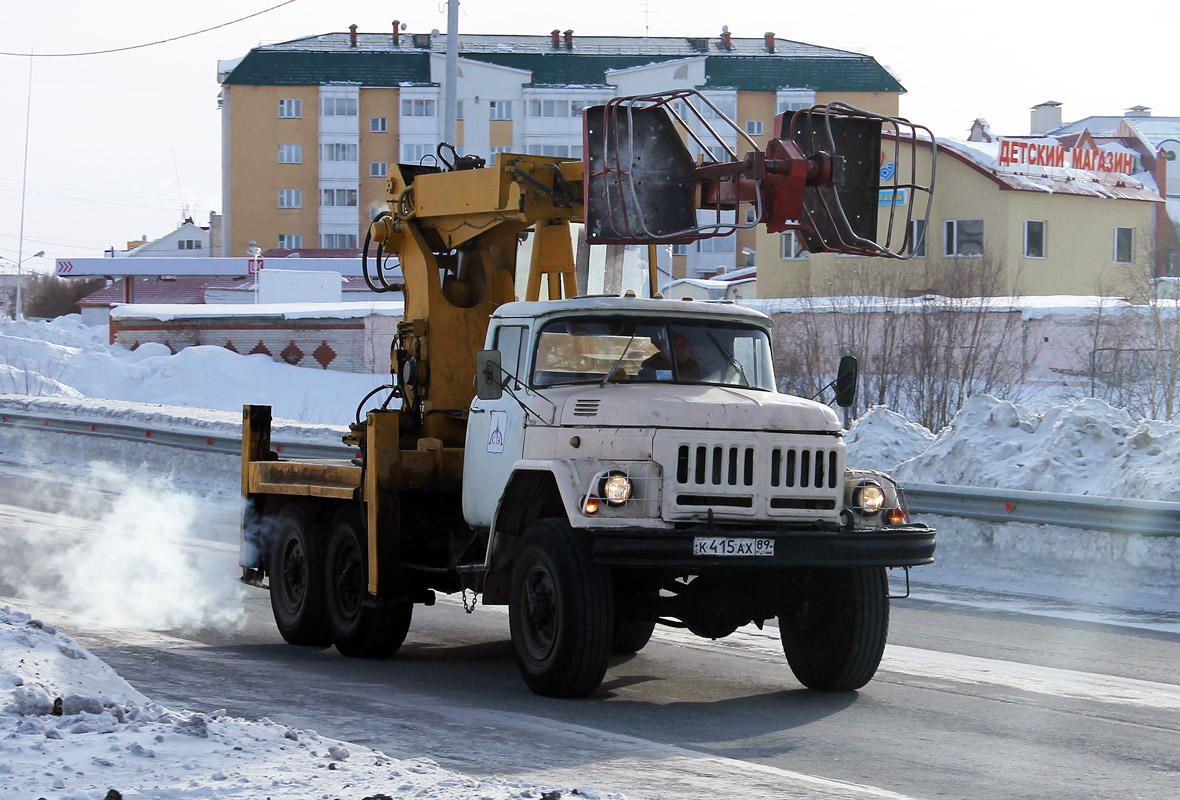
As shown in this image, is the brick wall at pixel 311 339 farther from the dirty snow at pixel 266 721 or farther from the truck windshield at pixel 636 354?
the truck windshield at pixel 636 354

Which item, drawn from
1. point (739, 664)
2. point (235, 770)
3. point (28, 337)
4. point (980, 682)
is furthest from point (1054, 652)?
point (28, 337)

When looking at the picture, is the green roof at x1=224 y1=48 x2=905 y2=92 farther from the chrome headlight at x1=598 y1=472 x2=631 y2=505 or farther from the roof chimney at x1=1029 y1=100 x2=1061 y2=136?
the chrome headlight at x1=598 y1=472 x2=631 y2=505

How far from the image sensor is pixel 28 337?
162 ft

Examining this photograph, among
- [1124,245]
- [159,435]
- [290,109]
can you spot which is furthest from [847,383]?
[290,109]

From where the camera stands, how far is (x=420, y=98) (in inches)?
3541

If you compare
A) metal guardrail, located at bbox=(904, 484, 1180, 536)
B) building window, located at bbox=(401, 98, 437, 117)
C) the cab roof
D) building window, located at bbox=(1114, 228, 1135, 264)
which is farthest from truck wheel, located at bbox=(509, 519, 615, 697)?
building window, located at bbox=(401, 98, 437, 117)

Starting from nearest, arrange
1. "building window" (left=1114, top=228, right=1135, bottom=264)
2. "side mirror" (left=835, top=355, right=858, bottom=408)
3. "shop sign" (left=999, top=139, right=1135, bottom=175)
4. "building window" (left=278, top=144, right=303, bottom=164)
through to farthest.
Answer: "side mirror" (left=835, top=355, right=858, bottom=408), "shop sign" (left=999, top=139, right=1135, bottom=175), "building window" (left=1114, top=228, right=1135, bottom=264), "building window" (left=278, top=144, right=303, bottom=164)

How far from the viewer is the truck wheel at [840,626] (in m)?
8.60

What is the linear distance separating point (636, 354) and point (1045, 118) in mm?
74870

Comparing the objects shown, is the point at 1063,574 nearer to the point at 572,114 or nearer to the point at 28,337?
the point at 28,337

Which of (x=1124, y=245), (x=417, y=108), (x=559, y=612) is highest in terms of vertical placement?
(x=417, y=108)

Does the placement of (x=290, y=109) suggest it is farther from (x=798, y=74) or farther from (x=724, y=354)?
(x=724, y=354)

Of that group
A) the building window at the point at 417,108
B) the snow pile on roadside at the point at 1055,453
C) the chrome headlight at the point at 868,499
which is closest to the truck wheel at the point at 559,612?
the chrome headlight at the point at 868,499

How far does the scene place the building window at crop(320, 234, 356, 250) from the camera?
9400 centimetres
